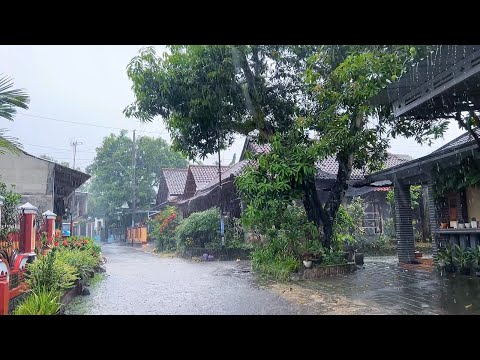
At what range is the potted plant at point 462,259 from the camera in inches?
284

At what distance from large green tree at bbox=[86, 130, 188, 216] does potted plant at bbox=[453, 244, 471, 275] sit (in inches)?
839

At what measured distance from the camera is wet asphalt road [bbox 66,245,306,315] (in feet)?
18.5

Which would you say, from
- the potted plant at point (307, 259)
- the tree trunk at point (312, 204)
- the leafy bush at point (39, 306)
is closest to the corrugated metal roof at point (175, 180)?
the tree trunk at point (312, 204)

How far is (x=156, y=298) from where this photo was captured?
6.66 meters

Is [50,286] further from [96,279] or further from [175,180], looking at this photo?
[175,180]

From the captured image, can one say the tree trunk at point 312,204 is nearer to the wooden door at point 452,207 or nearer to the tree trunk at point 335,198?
the tree trunk at point 335,198

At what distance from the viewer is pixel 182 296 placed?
6.76 meters

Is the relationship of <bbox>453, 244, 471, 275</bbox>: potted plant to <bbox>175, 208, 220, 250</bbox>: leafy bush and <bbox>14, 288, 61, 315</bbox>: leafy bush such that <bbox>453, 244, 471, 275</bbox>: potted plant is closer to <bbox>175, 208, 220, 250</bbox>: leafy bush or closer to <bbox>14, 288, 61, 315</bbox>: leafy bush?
<bbox>14, 288, 61, 315</bbox>: leafy bush

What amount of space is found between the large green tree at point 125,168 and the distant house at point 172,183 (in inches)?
91.2
